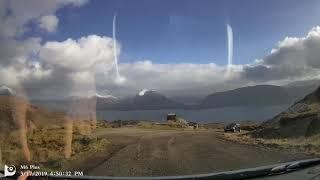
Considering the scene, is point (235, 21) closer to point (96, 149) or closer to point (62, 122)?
point (62, 122)

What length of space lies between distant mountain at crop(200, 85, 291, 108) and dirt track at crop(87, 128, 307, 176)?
0.56 m

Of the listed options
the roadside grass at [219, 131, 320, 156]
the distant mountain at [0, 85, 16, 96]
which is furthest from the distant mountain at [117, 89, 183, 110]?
the roadside grass at [219, 131, 320, 156]

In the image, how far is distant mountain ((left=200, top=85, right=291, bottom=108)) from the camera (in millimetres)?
4114

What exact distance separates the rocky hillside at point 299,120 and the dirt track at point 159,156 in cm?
81

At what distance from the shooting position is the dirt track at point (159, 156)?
4.54 meters

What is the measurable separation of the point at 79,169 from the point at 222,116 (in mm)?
1245

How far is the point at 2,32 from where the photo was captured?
13.6 feet

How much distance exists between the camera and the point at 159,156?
4770mm

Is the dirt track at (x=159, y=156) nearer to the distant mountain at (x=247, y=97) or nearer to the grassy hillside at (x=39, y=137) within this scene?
the grassy hillside at (x=39, y=137)

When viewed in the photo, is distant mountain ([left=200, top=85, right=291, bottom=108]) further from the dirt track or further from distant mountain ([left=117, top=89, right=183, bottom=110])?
the dirt track

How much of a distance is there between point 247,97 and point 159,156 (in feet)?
3.52

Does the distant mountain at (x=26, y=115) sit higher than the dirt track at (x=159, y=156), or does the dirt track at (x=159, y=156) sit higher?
the distant mountain at (x=26, y=115)

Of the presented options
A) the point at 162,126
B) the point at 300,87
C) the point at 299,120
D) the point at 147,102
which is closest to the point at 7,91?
the point at 147,102

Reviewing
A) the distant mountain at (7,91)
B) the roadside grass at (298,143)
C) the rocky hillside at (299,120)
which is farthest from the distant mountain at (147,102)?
the roadside grass at (298,143)
